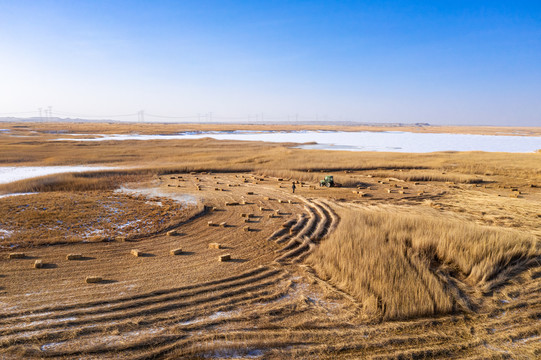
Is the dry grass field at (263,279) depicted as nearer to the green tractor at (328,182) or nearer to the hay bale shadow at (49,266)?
the hay bale shadow at (49,266)

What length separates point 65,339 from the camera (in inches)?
206

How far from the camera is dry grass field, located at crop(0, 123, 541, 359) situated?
17.4 ft

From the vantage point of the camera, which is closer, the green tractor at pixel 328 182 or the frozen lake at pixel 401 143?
the green tractor at pixel 328 182

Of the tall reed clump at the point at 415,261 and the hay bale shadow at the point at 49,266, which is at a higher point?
the tall reed clump at the point at 415,261

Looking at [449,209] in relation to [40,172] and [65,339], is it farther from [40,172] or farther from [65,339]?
[40,172]

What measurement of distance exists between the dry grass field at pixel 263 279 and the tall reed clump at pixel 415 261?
0.04 m

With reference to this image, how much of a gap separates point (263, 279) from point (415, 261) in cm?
385

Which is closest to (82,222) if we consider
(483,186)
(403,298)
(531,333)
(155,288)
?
(155,288)

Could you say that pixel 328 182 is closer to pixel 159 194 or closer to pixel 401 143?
pixel 159 194

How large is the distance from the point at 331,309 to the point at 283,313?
101cm

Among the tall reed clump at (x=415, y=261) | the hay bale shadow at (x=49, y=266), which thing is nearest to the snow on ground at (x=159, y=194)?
the hay bale shadow at (x=49, y=266)

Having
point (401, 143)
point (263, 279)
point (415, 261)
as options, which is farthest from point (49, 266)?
point (401, 143)

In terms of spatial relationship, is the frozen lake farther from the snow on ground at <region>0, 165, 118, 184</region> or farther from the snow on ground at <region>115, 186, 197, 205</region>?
the snow on ground at <region>115, 186, 197, 205</region>

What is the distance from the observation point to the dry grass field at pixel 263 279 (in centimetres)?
531
